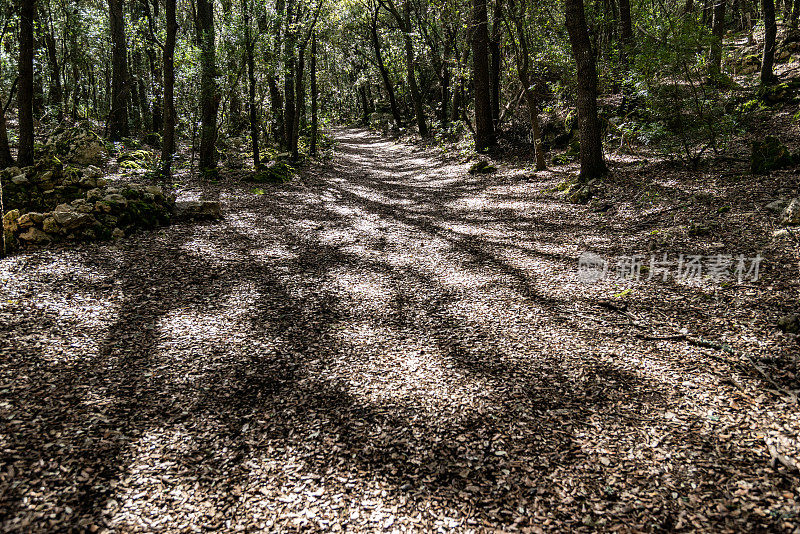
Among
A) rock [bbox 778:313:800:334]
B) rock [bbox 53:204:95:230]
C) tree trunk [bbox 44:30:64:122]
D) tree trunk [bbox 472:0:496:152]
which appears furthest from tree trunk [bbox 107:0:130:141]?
rock [bbox 778:313:800:334]

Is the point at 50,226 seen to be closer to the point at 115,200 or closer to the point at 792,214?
the point at 115,200

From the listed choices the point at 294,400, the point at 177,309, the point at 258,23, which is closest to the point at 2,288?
the point at 177,309

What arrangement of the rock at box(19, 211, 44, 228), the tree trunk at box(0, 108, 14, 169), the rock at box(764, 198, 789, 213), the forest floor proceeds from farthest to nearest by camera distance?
the tree trunk at box(0, 108, 14, 169), the rock at box(19, 211, 44, 228), the rock at box(764, 198, 789, 213), the forest floor

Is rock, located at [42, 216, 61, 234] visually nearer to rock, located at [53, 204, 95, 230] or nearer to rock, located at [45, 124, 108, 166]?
rock, located at [53, 204, 95, 230]

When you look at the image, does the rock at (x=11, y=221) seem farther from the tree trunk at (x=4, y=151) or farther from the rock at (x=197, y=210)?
the tree trunk at (x=4, y=151)

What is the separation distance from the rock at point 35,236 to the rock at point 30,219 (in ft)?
0.40

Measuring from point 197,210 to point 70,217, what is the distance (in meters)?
2.20

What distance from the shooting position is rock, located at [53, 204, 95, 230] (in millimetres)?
6344

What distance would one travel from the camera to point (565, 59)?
11.4m

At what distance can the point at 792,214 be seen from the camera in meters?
4.92

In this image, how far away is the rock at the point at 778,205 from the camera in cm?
527

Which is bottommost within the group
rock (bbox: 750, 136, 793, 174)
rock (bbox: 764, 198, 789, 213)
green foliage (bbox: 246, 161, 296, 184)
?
rock (bbox: 764, 198, 789, 213)

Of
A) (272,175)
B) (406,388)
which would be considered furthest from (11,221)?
(272,175)

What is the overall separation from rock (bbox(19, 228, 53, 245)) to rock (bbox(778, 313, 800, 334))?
9.07 metres
